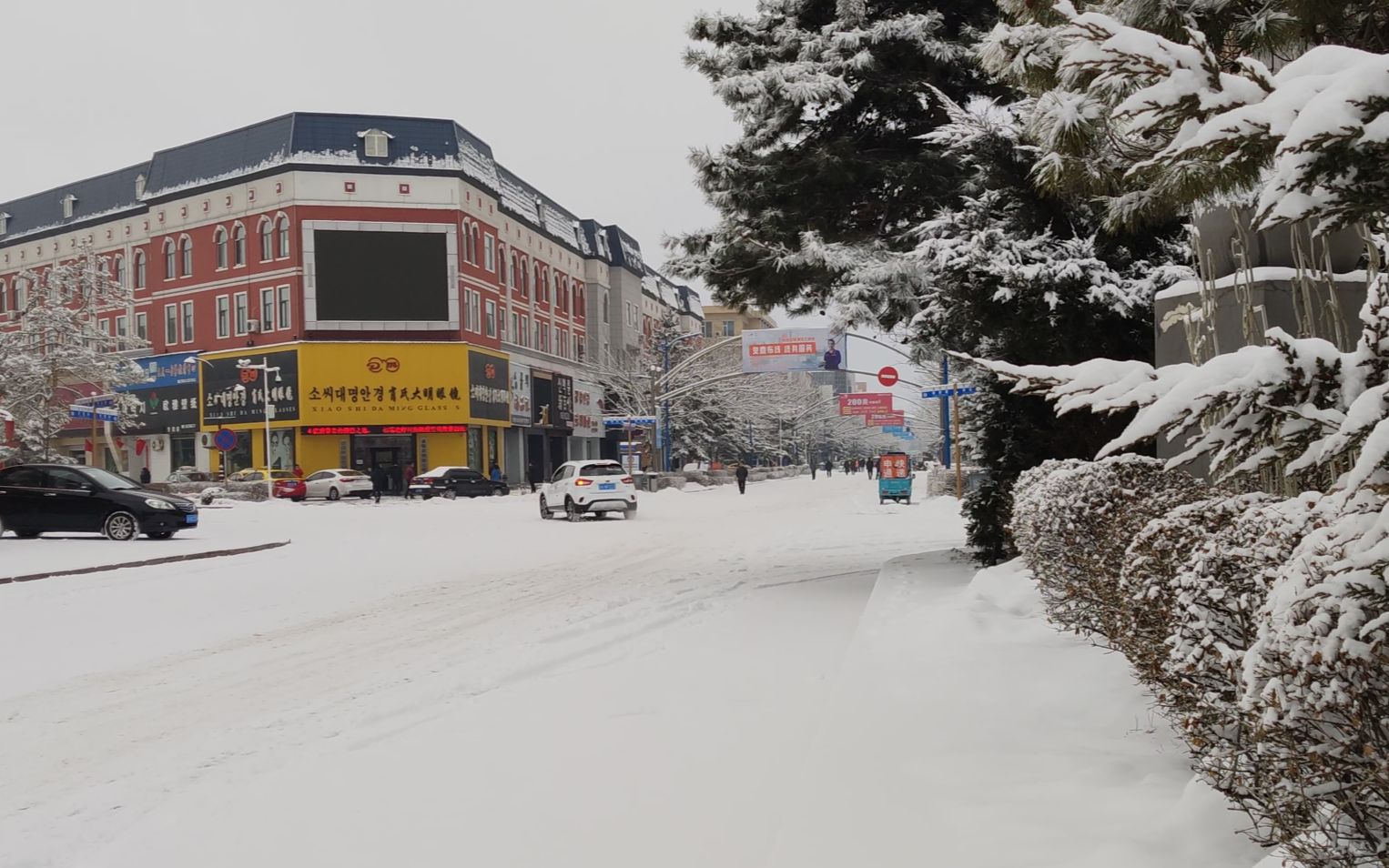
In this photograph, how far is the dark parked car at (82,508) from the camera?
1995cm

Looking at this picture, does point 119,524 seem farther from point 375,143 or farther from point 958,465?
point 375,143

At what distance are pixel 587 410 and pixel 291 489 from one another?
2948cm

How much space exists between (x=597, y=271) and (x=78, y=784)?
67.0 m

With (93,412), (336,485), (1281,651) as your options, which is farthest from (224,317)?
(1281,651)

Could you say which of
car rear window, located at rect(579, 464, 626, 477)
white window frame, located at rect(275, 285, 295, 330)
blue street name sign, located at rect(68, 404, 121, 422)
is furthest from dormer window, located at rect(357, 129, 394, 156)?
car rear window, located at rect(579, 464, 626, 477)

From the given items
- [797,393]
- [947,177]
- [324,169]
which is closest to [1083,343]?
[947,177]

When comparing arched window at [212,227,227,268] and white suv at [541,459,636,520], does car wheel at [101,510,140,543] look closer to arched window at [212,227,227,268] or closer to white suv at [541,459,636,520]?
white suv at [541,459,636,520]

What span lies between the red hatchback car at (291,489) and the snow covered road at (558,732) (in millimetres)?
29376

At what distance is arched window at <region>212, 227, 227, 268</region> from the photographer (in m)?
51.3

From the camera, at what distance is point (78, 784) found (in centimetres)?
510

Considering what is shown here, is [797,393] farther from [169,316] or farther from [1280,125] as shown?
[1280,125]

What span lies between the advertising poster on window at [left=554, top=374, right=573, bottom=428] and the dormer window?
17367mm

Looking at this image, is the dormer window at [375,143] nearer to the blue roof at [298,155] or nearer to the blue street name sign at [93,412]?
the blue roof at [298,155]

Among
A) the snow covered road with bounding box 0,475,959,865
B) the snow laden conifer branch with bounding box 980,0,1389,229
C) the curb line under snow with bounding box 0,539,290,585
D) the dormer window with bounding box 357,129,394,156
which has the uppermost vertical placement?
the dormer window with bounding box 357,129,394,156
